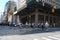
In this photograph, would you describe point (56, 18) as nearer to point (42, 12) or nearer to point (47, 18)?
point (47, 18)

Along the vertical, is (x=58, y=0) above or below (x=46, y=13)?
above

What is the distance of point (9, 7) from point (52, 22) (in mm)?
46866

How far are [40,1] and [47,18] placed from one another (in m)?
9.02

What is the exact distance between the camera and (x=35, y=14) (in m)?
44.0

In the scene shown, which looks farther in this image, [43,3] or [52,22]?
[52,22]

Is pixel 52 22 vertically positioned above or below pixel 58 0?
below

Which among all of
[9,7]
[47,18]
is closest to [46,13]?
[47,18]

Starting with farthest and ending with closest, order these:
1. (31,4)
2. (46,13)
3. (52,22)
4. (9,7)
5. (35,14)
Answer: (9,7) → (52,22) → (46,13) → (35,14) → (31,4)

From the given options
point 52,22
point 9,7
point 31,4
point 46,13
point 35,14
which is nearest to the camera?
point 31,4

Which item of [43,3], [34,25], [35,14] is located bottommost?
[34,25]

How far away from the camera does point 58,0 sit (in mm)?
52812

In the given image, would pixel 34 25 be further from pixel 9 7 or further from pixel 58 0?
pixel 9 7

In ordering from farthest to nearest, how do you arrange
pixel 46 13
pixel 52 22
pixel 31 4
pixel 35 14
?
1. pixel 52 22
2. pixel 46 13
3. pixel 35 14
4. pixel 31 4

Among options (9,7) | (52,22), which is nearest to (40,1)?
(52,22)
